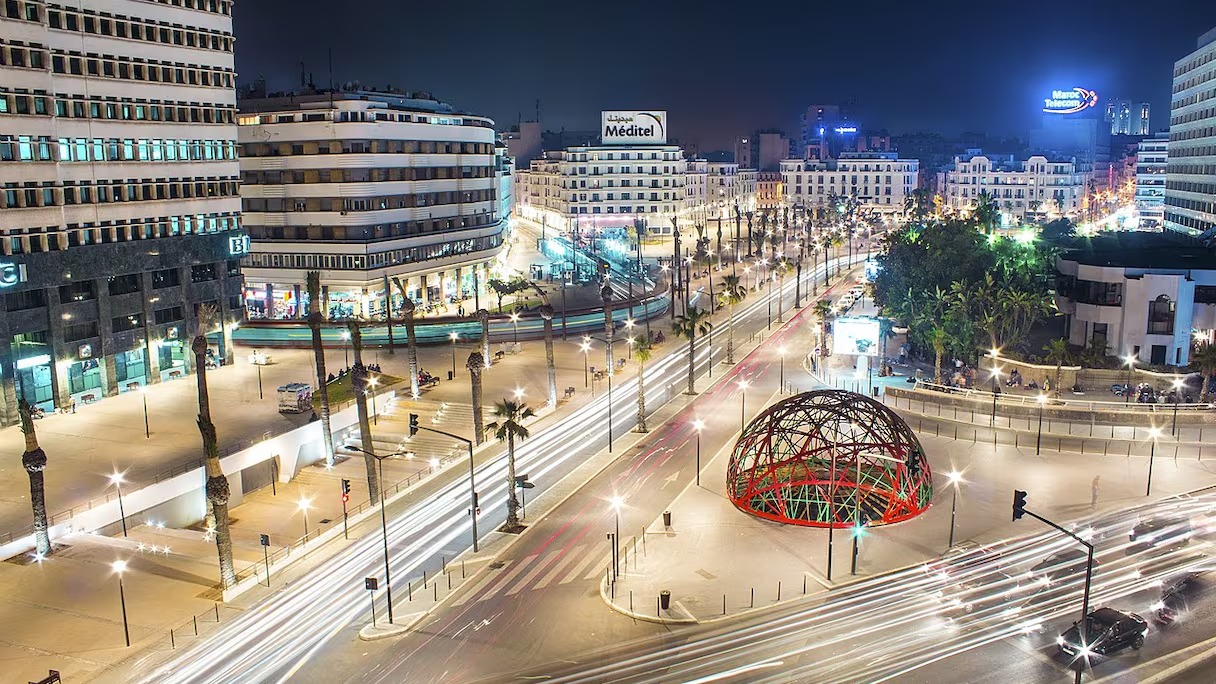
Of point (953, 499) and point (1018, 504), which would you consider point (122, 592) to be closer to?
point (1018, 504)

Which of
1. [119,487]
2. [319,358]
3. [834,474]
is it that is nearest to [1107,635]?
[834,474]

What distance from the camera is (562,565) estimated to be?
159 feet

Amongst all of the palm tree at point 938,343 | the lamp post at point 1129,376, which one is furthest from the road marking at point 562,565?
the lamp post at point 1129,376

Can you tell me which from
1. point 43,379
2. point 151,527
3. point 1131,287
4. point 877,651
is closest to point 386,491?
point 151,527

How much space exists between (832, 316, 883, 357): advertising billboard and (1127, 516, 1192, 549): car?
3571 cm

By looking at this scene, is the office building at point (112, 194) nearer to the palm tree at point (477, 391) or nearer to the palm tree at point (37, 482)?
the palm tree at point (37, 482)

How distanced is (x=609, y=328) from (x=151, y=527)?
1706 inches

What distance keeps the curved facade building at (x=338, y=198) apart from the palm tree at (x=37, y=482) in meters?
56.2

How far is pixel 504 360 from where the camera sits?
97.4m

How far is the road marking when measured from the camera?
1834 inches

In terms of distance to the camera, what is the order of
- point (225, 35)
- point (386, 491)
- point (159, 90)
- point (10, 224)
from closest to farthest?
1. point (386, 491)
2. point (10, 224)
3. point (159, 90)
4. point (225, 35)

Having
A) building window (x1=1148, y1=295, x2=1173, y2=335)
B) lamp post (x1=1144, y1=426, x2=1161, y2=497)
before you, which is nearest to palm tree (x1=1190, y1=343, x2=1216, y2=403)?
building window (x1=1148, y1=295, x2=1173, y2=335)

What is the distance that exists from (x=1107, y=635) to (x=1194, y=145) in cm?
13038

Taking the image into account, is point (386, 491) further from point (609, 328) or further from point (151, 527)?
point (609, 328)
